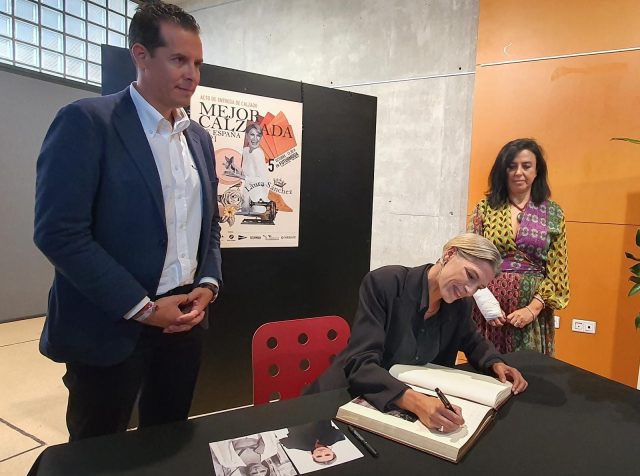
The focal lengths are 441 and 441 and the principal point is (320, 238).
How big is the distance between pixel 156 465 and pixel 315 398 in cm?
47

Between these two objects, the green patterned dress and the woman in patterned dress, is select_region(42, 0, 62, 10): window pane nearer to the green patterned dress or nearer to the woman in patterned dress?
the woman in patterned dress

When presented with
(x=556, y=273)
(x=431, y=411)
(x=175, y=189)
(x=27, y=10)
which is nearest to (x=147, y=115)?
(x=175, y=189)

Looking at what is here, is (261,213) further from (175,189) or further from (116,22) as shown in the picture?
(116,22)

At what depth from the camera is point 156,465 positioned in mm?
855

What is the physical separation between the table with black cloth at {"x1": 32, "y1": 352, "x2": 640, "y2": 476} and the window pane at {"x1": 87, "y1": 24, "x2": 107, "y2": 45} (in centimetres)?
507

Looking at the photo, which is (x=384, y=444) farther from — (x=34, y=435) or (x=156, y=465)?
(x=34, y=435)

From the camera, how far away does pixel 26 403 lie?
9.17 feet

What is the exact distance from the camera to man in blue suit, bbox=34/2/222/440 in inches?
42.3

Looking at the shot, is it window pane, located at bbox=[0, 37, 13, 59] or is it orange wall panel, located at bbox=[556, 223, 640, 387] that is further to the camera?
window pane, located at bbox=[0, 37, 13, 59]

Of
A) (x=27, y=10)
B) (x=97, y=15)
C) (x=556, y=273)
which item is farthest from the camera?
(x=97, y=15)

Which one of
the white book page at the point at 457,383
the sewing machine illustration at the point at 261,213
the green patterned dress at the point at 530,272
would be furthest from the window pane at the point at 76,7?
the white book page at the point at 457,383

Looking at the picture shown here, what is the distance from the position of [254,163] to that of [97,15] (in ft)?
12.2

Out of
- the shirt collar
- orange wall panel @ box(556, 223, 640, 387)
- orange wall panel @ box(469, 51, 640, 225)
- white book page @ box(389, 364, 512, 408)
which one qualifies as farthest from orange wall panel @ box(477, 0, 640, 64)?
→ the shirt collar

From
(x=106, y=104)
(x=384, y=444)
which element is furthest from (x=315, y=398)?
(x=106, y=104)
